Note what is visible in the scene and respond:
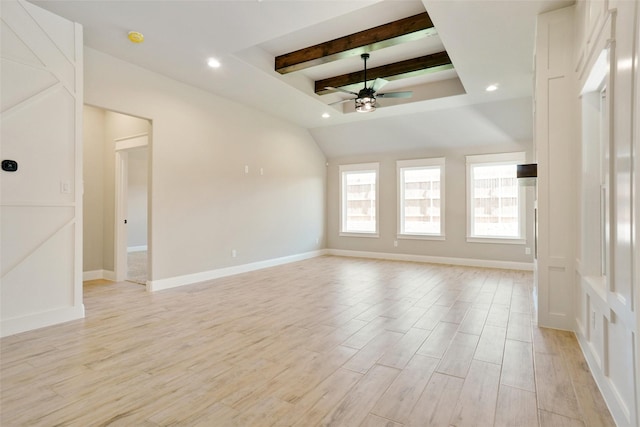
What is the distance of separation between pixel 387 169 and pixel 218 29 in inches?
204

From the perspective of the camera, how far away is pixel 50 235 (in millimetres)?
3213

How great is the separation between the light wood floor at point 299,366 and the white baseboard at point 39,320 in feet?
0.33

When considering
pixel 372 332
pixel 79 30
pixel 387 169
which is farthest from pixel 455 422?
pixel 387 169

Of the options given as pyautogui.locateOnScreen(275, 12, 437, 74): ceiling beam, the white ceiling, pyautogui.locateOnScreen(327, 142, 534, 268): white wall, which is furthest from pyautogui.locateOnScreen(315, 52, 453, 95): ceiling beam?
pyautogui.locateOnScreen(327, 142, 534, 268): white wall

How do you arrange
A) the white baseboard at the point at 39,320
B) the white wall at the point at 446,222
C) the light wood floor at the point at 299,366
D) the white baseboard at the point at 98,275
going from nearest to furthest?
the light wood floor at the point at 299,366 < the white baseboard at the point at 39,320 < the white baseboard at the point at 98,275 < the white wall at the point at 446,222

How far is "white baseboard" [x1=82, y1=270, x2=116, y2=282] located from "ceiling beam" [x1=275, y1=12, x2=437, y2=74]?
4.37 metres

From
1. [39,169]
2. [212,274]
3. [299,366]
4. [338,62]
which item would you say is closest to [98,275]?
[212,274]

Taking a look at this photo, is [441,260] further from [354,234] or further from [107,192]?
[107,192]

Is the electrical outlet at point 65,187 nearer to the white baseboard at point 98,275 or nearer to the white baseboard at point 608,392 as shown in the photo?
the white baseboard at point 98,275

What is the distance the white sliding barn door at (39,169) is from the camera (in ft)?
9.66

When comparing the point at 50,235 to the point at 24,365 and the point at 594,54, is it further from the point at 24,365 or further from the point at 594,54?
the point at 594,54

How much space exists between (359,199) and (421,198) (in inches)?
62.4

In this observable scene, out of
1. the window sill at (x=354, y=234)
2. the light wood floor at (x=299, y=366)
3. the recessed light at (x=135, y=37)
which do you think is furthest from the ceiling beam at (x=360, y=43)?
the window sill at (x=354, y=234)

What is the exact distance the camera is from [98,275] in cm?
557
